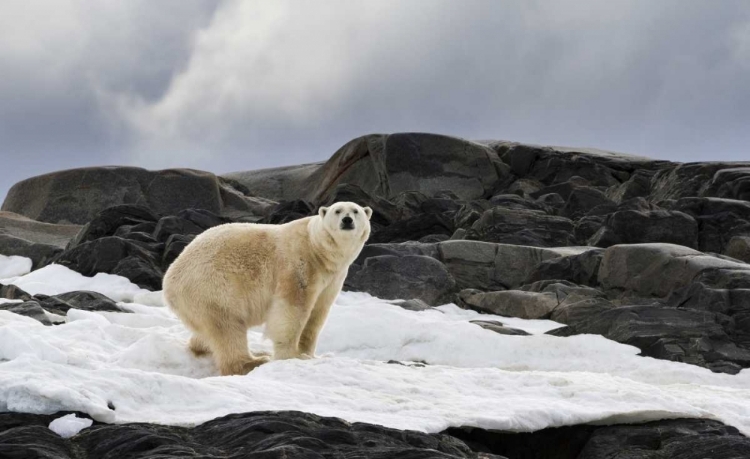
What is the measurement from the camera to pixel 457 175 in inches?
1460

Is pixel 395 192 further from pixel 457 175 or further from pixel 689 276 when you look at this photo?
pixel 689 276

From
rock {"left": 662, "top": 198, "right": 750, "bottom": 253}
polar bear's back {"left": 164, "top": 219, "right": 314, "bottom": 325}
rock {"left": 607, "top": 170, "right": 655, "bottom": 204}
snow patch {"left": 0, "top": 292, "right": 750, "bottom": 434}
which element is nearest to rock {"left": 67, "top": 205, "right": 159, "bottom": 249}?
snow patch {"left": 0, "top": 292, "right": 750, "bottom": 434}

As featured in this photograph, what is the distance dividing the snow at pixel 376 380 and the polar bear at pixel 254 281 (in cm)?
57

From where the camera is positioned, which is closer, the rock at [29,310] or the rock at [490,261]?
the rock at [29,310]

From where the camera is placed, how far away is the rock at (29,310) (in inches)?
519

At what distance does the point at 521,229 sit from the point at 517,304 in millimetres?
8017

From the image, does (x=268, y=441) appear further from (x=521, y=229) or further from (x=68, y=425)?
(x=521, y=229)

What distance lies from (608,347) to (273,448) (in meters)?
9.83

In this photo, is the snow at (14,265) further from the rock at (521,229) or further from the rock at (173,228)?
the rock at (521,229)

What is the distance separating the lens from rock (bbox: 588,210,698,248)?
81.0ft

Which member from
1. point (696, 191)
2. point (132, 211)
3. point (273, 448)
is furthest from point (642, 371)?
point (696, 191)

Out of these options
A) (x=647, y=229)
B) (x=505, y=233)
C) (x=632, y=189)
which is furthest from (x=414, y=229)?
(x=632, y=189)

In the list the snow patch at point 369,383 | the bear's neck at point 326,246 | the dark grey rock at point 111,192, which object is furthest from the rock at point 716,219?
the dark grey rock at point 111,192

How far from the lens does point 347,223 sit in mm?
10547
